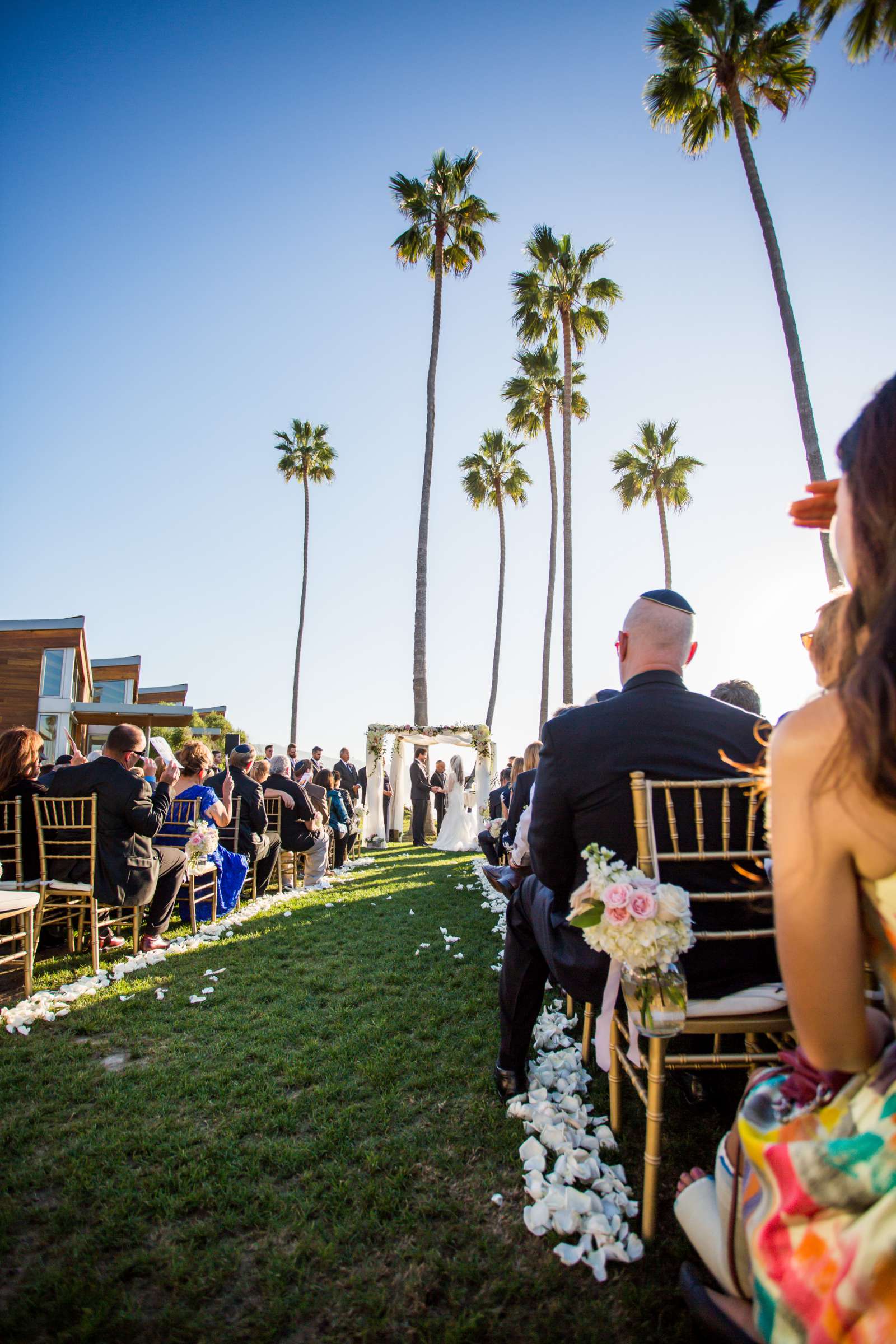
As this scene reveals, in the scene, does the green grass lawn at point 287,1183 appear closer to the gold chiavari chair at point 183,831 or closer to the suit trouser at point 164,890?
the suit trouser at point 164,890

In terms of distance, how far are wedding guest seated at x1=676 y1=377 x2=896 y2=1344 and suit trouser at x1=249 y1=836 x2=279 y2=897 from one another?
7.85 m

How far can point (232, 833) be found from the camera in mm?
7953

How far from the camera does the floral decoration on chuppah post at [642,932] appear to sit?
2.03m

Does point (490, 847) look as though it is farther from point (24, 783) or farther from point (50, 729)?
point (50, 729)

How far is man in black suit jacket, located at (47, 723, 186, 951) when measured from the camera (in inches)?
214

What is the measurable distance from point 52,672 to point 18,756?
21503 millimetres

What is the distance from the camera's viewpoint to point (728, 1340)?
145cm

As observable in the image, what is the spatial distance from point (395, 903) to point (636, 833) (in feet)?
21.2

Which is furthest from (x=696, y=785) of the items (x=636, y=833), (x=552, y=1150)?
(x=552, y=1150)

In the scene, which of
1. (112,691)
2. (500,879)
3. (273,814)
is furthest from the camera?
(112,691)

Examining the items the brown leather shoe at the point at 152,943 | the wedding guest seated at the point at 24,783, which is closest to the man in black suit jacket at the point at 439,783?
the brown leather shoe at the point at 152,943

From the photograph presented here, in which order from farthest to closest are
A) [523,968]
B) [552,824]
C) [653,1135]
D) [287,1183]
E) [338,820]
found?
[338,820] < [523,968] < [552,824] < [287,1183] < [653,1135]

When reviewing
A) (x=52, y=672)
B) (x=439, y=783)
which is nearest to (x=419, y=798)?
(x=439, y=783)

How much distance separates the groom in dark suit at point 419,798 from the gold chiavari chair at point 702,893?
49.9 feet
